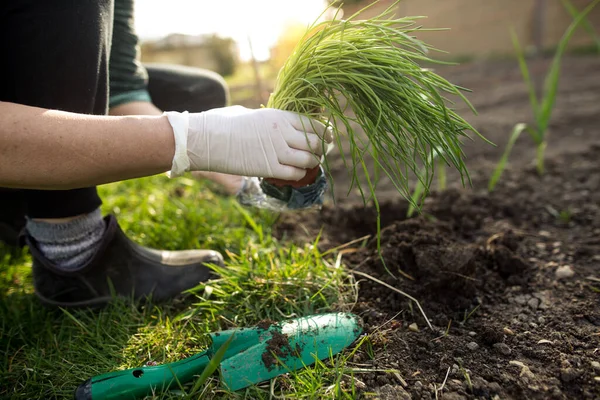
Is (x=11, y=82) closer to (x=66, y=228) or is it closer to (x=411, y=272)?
(x=66, y=228)

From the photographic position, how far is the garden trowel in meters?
1.07

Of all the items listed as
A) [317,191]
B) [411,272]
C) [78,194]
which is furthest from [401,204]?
[78,194]

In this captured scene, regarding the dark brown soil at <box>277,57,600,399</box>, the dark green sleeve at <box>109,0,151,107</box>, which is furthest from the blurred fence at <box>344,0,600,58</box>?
the dark green sleeve at <box>109,0,151,107</box>

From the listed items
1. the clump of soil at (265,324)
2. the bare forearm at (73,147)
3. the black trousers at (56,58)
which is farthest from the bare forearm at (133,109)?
the clump of soil at (265,324)

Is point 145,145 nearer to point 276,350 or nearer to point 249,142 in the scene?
point 249,142

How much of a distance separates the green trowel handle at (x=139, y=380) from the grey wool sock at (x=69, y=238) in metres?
0.60

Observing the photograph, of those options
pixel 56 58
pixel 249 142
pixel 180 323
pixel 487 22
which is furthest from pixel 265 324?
pixel 487 22

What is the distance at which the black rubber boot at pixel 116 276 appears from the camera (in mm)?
1547

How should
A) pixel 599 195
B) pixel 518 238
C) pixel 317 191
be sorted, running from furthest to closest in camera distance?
pixel 599 195, pixel 518 238, pixel 317 191

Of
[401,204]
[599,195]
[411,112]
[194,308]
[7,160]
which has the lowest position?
[194,308]

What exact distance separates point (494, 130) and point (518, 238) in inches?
64.6

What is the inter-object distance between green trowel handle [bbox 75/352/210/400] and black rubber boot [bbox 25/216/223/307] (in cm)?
46

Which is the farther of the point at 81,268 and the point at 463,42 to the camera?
the point at 463,42

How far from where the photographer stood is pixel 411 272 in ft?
4.95
